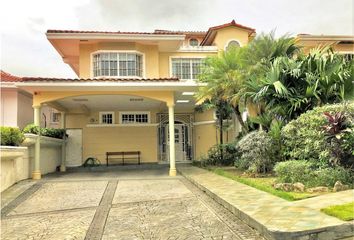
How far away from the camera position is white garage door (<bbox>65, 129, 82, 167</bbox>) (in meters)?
19.1

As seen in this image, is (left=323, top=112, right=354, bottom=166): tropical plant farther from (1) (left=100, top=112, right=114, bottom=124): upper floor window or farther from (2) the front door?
(1) (left=100, top=112, right=114, bottom=124): upper floor window

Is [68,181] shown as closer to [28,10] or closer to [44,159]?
[44,159]

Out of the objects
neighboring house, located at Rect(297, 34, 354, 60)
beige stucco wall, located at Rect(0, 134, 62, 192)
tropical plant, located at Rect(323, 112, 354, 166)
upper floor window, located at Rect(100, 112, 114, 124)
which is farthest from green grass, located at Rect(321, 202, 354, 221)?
neighboring house, located at Rect(297, 34, 354, 60)

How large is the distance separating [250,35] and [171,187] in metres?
13.9

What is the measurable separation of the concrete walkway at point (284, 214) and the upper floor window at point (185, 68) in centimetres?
1152

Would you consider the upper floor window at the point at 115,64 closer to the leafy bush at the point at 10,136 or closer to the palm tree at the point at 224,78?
the palm tree at the point at 224,78

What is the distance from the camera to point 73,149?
1916 cm

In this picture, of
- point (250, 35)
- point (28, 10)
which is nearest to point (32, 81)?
point (28, 10)

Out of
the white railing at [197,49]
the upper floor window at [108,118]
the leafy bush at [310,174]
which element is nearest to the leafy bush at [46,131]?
the upper floor window at [108,118]

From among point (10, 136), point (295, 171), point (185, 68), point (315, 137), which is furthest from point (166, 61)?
point (295, 171)

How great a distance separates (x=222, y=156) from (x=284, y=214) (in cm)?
1073

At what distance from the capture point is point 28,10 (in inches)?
313

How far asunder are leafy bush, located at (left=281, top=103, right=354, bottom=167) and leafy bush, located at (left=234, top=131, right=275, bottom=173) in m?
0.77

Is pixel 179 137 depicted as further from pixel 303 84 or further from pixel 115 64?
pixel 303 84
